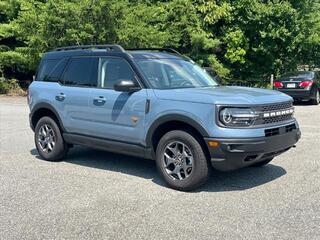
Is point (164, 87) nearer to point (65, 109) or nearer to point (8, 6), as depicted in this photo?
point (65, 109)

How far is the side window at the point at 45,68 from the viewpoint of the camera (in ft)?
26.2

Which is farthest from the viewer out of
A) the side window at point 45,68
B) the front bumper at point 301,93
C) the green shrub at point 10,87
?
the green shrub at point 10,87

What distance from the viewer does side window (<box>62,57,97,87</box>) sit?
7.20 metres

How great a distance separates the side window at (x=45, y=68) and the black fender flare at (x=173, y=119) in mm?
2643

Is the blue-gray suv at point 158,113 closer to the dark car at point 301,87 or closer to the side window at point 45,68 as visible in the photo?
the side window at point 45,68

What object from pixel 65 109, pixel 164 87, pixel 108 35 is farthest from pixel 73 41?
pixel 164 87

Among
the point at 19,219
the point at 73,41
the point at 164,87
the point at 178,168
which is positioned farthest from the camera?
the point at 73,41

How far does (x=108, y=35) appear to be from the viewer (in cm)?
2075

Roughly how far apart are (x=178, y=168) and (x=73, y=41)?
15866 mm

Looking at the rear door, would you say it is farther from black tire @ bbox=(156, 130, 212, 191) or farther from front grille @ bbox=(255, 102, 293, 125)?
front grille @ bbox=(255, 102, 293, 125)

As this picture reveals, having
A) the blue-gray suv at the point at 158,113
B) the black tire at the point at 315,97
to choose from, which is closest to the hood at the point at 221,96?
the blue-gray suv at the point at 158,113

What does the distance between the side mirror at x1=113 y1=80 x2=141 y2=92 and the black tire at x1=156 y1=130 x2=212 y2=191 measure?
Answer: 0.83m

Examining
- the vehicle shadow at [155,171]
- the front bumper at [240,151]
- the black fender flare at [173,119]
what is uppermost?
the black fender flare at [173,119]

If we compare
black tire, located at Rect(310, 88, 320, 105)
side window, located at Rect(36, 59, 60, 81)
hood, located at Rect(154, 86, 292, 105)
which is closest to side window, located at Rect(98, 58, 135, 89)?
hood, located at Rect(154, 86, 292, 105)
